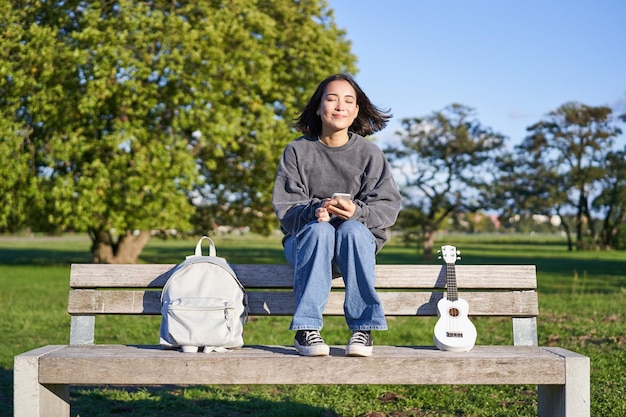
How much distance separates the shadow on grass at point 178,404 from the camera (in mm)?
5152

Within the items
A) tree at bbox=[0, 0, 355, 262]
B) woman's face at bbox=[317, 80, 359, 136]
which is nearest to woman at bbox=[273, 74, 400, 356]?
woman's face at bbox=[317, 80, 359, 136]

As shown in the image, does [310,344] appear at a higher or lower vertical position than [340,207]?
lower

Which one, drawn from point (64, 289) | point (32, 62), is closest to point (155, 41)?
point (32, 62)

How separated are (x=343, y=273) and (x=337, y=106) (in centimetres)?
98

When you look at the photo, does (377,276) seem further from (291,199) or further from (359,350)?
(359,350)

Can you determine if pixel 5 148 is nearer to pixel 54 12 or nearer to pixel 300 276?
pixel 54 12

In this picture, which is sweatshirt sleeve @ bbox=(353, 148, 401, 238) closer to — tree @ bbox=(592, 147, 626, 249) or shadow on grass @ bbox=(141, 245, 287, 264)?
shadow on grass @ bbox=(141, 245, 287, 264)

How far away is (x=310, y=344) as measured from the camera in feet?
10.9

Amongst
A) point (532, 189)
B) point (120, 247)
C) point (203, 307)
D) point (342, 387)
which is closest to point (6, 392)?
point (342, 387)

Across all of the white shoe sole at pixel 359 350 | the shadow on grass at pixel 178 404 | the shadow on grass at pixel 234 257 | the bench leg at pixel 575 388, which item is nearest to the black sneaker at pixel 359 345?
the white shoe sole at pixel 359 350

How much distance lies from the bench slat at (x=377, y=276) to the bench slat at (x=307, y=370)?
73 cm

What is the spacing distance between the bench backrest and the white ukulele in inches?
3.5

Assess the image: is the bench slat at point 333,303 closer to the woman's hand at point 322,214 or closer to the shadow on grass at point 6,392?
the woman's hand at point 322,214

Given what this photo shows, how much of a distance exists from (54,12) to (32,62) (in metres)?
2.43
